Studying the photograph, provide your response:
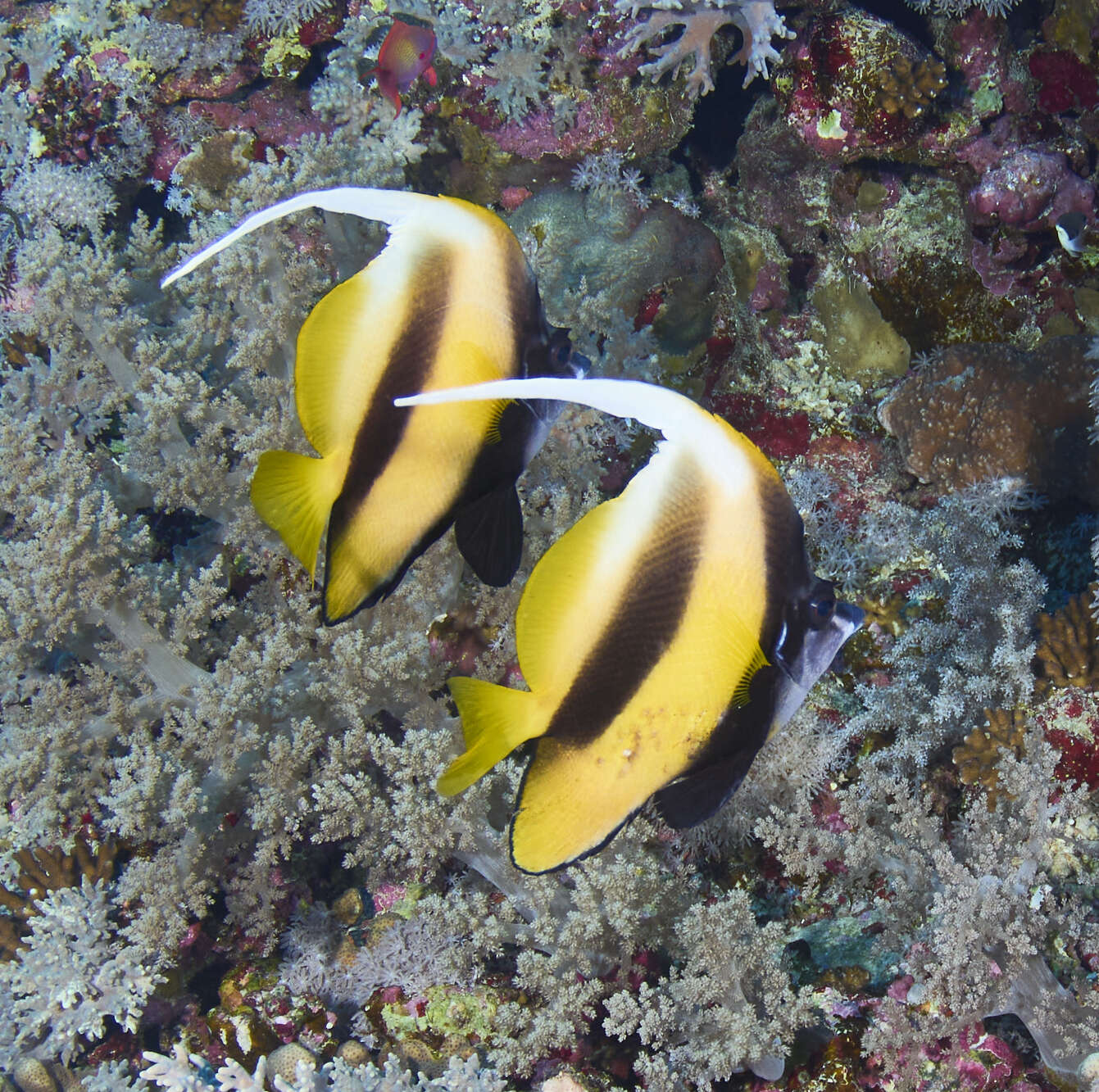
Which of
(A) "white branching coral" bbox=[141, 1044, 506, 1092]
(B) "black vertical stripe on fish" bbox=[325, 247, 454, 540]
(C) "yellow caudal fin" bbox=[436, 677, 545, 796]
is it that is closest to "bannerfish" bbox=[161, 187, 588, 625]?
(B) "black vertical stripe on fish" bbox=[325, 247, 454, 540]

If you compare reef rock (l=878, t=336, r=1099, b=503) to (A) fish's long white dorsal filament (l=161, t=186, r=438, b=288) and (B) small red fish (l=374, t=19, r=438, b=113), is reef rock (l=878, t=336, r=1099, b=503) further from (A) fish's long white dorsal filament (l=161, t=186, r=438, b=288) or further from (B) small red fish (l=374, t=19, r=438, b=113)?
(B) small red fish (l=374, t=19, r=438, b=113)

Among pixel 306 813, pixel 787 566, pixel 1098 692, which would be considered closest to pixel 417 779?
pixel 306 813

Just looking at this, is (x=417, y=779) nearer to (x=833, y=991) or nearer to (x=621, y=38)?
(x=833, y=991)

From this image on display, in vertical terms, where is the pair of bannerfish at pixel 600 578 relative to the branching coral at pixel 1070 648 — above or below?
above

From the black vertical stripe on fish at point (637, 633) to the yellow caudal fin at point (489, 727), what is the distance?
0.05 meters

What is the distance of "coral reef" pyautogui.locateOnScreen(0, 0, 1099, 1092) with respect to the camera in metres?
2.44

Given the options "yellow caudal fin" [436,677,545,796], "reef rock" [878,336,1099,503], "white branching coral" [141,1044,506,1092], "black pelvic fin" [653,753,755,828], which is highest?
"yellow caudal fin" [436,677,545,796]

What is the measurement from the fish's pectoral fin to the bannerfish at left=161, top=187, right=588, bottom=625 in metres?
0.11

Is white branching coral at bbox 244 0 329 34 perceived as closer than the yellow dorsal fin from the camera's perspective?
No

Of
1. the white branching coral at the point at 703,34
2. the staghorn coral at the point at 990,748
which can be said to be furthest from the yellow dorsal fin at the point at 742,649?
the white branching coral at the point at 703,34

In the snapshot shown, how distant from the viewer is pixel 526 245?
4199 mm

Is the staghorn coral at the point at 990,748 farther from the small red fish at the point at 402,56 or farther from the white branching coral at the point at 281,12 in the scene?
the white branching coral at the point at 281,12

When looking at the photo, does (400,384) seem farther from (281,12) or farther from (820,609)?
(281,12)

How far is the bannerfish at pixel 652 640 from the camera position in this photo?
138 cm
